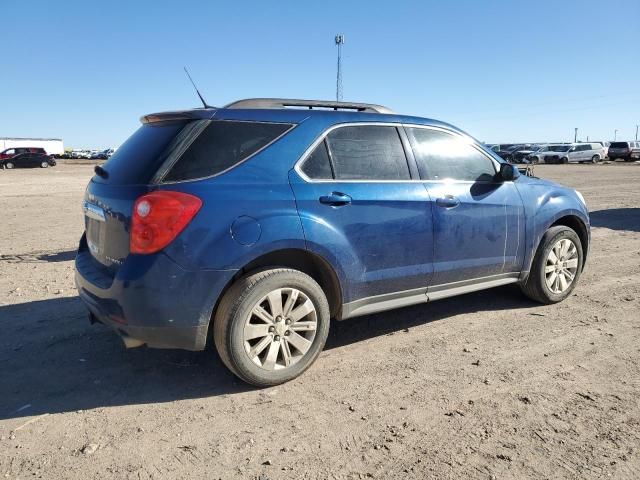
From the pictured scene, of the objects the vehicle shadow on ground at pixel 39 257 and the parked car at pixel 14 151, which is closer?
the vehicle shadow on ground at pixel 39 257

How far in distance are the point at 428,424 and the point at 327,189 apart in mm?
1624

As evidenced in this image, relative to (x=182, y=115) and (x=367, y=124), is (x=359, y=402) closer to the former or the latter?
(x=367, y=124)

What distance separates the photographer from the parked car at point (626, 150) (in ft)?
152

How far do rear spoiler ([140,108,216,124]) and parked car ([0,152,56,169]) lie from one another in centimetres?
4721

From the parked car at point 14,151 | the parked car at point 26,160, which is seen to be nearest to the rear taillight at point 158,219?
the parked car at point 26,160

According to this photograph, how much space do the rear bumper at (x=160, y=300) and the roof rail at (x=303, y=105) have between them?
1216 millimetres

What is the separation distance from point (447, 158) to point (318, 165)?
4.29 feet

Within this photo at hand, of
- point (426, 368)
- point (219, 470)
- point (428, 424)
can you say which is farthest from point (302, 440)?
point (426, 368)

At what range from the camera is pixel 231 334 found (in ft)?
10.2

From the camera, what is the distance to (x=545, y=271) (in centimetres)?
480

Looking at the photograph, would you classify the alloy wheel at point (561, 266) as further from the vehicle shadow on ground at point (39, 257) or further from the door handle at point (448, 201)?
the vehicle shadow on ground at point (39, 257)

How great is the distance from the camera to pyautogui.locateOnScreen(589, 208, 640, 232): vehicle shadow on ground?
9875 mm

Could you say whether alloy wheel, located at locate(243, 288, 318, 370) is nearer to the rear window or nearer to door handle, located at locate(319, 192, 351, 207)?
door handle, located at locate(319, 192, 351, 207)

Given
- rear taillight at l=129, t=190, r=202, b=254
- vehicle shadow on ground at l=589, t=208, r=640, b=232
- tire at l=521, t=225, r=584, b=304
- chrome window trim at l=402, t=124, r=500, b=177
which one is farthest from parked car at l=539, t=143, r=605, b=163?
rear taillight at l=129, t=190, r=202, b=254
